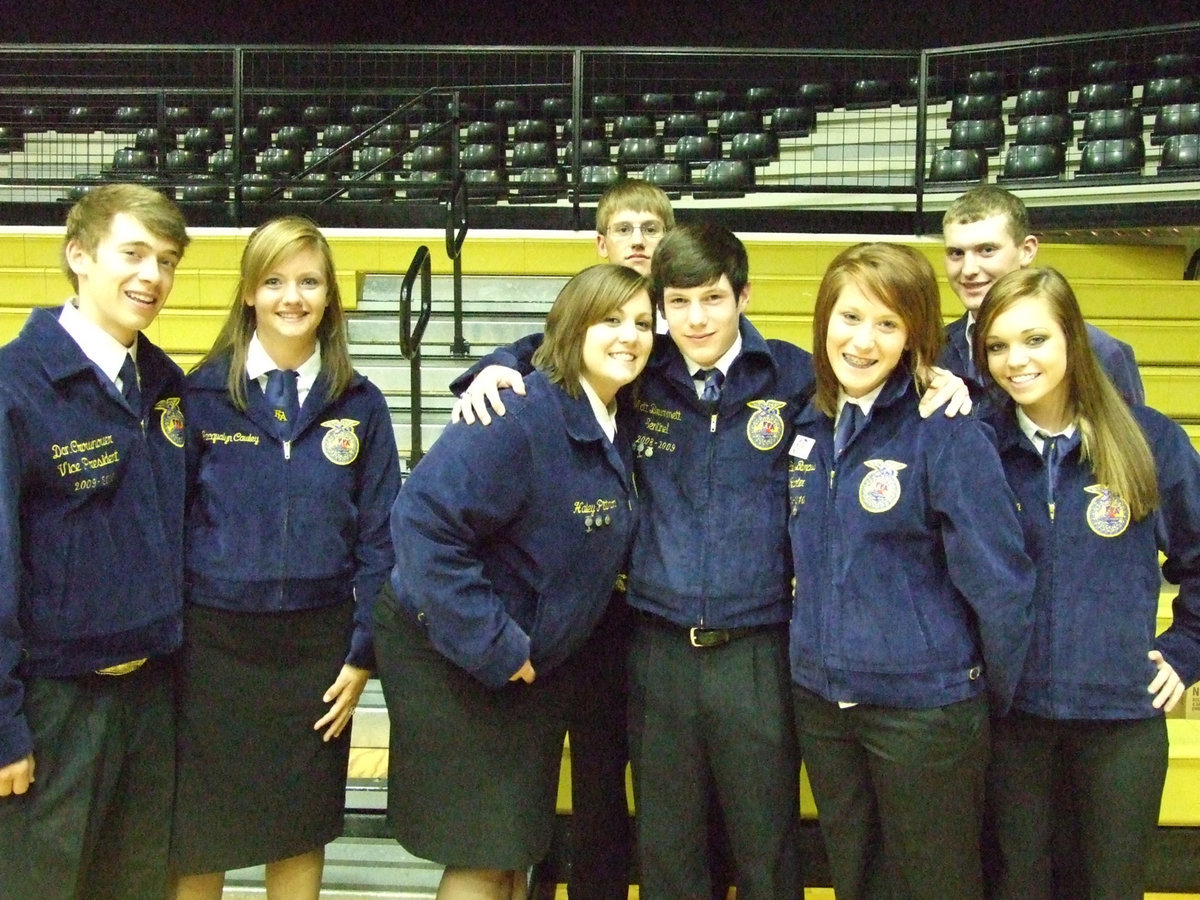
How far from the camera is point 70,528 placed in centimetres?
193

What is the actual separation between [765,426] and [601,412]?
329mm

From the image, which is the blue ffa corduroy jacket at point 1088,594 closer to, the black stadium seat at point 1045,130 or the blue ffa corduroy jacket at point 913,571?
the blue ffa corduroy jacket at point 913,571

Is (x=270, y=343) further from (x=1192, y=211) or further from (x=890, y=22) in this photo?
(x=890, y=22)

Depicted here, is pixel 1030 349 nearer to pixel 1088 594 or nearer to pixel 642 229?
pixel 1088 594

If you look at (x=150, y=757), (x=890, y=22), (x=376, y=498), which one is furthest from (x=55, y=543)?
(x=890, y=22)

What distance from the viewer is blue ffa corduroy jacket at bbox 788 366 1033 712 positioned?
6.20 ft

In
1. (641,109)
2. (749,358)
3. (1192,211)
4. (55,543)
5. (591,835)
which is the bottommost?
(591,835)

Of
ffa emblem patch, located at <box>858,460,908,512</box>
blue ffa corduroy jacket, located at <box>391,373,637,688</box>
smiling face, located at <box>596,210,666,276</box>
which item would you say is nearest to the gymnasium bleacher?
smiling face, located at <box>596,210,666,276</box>

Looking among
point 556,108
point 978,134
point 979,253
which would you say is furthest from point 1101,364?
point 556,108

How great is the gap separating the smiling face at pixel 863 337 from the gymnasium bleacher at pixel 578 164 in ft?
9.46

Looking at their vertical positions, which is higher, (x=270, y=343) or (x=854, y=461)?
(x=270, y=343)

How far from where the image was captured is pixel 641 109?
343 inches

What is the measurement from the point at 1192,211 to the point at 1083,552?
4.94 metres

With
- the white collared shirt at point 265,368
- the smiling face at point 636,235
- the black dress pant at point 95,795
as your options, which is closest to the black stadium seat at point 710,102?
the smiling face at point 636,235
